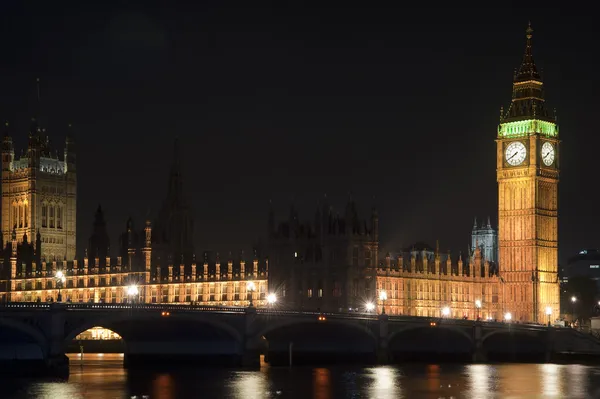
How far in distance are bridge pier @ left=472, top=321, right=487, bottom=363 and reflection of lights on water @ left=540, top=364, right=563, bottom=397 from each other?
658 centimetres

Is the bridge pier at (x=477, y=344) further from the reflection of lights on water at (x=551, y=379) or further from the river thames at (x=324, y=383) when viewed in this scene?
the river thames at (x=324, y=383)

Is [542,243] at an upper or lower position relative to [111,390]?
upper

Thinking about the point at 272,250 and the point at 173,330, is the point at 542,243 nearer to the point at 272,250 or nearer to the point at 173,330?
the point at 272,250

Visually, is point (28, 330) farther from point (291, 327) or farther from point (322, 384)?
point (291, 327)

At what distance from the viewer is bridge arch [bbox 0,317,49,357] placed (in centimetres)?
10688

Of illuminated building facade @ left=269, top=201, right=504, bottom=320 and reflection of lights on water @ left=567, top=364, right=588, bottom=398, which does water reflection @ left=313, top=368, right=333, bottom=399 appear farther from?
illuminated building facade @ left=269, top=201, right=504, bottom=320

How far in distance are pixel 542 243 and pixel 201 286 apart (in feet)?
144

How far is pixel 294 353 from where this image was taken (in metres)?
145

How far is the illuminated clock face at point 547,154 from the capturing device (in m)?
183

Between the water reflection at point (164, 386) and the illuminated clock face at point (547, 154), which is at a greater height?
the illuminated clock face at point (547, 154)

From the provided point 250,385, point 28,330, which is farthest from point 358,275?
point 28,330

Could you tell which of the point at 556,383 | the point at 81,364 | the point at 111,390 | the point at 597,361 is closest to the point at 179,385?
the point at 111,390

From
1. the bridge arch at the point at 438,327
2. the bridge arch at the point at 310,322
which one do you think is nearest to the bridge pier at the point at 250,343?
the bridge arch at the point at 310,322

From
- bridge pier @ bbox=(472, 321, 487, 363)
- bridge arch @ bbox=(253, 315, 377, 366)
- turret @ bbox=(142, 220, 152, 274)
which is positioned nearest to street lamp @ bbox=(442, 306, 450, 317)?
bridge pier @ bbox=(472, 321, 487, 363)
